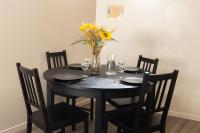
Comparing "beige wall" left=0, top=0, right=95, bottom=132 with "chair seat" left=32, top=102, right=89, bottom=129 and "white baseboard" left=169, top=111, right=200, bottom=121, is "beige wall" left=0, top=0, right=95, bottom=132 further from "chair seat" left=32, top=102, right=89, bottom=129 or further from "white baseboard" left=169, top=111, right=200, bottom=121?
"white baseboard" left=169, top=111, right=200, bottom=121

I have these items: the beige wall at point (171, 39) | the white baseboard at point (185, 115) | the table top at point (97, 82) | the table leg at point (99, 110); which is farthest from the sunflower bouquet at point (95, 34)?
the white baseboard at point (185, 115)

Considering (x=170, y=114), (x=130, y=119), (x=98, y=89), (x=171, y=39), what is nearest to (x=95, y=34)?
(x=98, y=89)

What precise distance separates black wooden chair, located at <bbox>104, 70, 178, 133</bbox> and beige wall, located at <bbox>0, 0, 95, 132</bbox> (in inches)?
49.6

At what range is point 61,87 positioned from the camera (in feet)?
7.20

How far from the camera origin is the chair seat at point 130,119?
6.95 ft

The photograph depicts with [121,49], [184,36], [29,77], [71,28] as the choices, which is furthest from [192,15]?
[29,77]

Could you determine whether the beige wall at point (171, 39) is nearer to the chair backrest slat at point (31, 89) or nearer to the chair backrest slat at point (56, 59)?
the chair backrest slat at point (56, 59)

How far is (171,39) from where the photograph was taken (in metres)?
3.48

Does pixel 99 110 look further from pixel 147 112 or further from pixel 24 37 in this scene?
pixel 24 37

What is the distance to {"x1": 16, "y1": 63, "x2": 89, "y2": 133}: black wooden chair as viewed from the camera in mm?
2064

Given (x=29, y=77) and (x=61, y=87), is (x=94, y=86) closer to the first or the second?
(x=61, y=87)

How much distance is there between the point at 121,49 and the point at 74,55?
806 millimetres

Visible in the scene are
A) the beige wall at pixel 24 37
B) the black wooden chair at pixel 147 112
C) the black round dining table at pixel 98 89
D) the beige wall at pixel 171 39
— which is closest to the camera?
the black wooden chair at pixel 147 112

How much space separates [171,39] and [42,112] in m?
2.26
